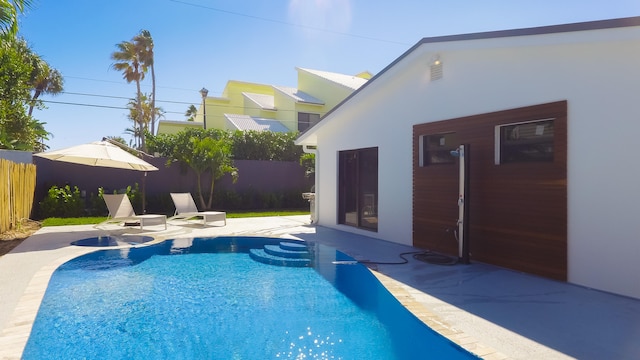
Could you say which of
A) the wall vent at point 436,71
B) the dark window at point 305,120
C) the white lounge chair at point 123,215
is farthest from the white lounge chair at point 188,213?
the dark window at point 305,120

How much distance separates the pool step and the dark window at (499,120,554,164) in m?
4.98

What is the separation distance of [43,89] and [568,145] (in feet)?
121

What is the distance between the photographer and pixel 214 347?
4.77 meters

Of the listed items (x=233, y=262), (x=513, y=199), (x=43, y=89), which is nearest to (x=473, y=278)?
(x=513, y=199)

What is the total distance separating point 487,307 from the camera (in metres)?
5.56

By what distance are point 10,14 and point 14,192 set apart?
5.99 metres

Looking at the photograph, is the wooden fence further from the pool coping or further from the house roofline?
the house roofline

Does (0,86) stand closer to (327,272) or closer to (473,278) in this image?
(327,272)

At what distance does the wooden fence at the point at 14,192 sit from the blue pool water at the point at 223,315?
4352 mm

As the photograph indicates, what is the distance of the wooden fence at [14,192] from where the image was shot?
36.1 ft

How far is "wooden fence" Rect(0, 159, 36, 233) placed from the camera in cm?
1101

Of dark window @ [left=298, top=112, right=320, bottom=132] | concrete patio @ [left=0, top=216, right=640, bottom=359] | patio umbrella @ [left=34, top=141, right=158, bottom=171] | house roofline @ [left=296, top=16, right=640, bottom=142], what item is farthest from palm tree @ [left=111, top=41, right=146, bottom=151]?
house roofline @ [left=296, top=16, right=640, bottom=142]

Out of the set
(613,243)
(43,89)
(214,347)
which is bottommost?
(214,347)

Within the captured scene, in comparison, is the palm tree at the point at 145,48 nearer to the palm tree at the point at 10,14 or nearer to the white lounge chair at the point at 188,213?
the white lounge chair at the point at 188,213
